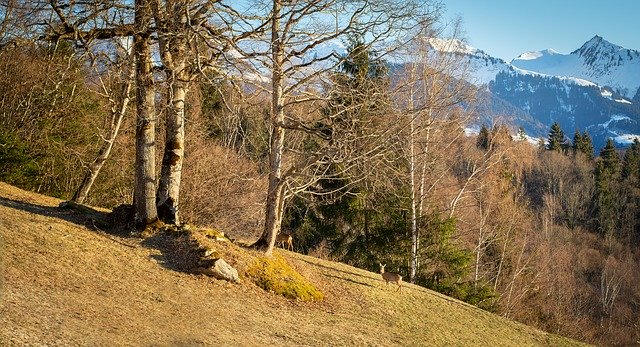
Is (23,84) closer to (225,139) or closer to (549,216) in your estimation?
(225,139)

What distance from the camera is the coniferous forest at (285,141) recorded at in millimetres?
8805

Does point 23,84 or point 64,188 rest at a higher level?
point 23,84

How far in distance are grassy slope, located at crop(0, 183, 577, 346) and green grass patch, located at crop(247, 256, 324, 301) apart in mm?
236

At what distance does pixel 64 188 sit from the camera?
717 inches

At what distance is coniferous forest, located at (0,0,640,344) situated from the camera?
347 inches

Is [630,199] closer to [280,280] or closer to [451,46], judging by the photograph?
[451,46]

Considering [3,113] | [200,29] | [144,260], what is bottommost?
[144,260]

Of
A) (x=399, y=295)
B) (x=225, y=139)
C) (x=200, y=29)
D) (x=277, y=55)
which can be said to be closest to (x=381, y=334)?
(x=399, y=295)

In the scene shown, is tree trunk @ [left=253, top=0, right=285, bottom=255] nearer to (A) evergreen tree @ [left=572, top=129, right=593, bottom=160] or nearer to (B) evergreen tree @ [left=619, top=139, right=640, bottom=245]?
(B) evergreen tree @ [left=619, top=139, right=640, bottom=245]

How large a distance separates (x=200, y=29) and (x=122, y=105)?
7502mm

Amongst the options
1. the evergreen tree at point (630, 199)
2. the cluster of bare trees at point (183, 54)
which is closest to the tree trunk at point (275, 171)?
the cluster of bare trees at point (183, 54)

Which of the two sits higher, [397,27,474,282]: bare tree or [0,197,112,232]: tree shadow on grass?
[397,27,474,282]: bare tree

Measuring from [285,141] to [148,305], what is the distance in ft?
50.3

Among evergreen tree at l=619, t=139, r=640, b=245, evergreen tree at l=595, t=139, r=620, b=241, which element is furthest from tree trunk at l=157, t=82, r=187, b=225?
evergreen tree at l=619, t=139, r=640, b=245
